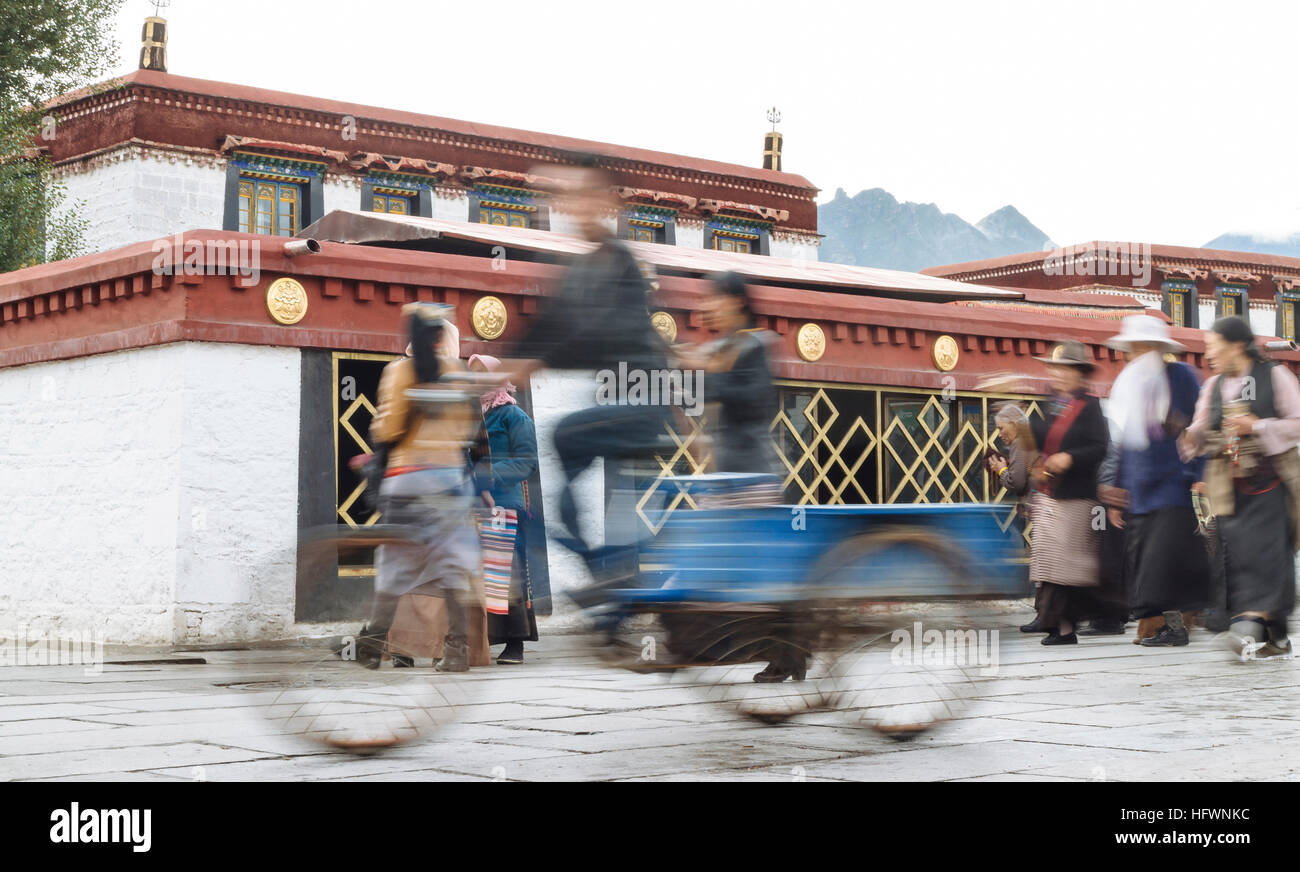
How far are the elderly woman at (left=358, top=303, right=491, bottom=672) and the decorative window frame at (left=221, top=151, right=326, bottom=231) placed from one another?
17487 mm

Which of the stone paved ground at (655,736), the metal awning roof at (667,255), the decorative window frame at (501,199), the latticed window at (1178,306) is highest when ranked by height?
the decorative window frame at (501,199)

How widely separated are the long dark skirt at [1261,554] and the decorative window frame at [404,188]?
17391 mm

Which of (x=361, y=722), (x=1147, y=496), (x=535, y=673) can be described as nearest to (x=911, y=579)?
(x=361, y=722)

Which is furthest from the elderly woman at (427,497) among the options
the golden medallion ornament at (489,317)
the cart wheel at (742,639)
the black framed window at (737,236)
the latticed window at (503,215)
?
the black framed window at (737,236)

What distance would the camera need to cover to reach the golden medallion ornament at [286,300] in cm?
952

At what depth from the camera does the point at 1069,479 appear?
8211 mm

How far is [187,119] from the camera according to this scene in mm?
21203

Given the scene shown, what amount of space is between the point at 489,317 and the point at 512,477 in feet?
12.0

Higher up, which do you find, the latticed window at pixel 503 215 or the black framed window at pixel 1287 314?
the latticed window at pixel 503 215

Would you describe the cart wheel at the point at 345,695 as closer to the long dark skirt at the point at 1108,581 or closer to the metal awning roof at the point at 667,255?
the long dark skirt at the point at 1108,581

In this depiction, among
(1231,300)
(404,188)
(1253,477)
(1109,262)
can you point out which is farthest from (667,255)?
(1231,300)

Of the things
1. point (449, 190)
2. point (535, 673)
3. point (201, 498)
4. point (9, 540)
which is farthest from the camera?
point (449, 190)
